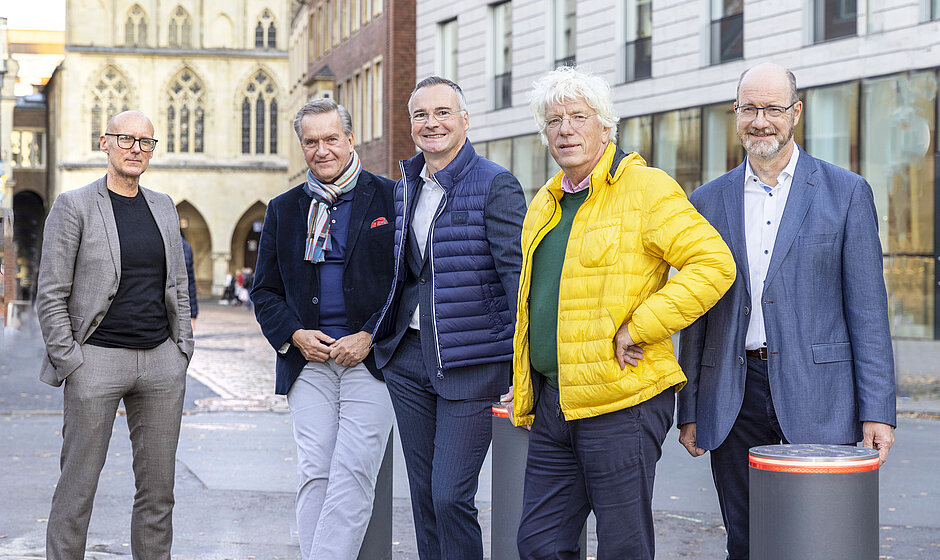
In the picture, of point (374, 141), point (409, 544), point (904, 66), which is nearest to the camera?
point (409, 544)

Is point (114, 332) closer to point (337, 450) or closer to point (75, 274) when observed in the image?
point (75, 274)

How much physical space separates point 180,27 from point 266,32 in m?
4.45

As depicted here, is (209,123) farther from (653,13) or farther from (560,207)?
(560,207)

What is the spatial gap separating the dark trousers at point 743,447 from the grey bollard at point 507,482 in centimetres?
56

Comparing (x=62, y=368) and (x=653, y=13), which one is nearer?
(x=62, y=368)

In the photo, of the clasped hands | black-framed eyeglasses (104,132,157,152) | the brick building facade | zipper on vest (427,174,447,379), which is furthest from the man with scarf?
the brick building facade

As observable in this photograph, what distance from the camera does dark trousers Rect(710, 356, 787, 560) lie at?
4332 millimetres

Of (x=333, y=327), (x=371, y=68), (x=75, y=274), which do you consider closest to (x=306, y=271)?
(x=333, y=327)

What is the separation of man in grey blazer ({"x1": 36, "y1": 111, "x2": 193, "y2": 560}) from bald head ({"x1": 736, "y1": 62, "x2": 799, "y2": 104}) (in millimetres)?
2581

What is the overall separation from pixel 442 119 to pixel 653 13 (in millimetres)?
21118

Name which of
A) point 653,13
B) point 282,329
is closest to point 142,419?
point 282,329

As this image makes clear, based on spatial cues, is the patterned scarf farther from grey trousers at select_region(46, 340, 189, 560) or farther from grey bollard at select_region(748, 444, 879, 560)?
grey bollard at select_region(748, 444, 879, 560)

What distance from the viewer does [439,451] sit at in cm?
491

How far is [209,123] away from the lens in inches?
2699
